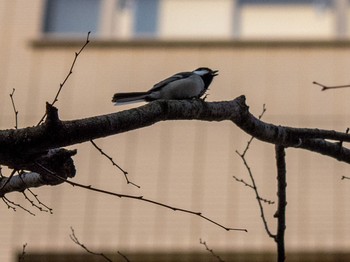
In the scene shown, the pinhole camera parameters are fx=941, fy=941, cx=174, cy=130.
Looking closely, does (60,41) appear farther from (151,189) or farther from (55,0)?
(151,189)

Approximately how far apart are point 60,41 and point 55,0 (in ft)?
2.20

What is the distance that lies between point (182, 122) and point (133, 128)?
4619 mm

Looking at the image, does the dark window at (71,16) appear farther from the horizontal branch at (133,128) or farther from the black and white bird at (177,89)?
the horizontal branch at (133,128)

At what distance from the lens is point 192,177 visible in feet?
26.3

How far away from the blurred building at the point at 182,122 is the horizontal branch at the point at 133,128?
3.52 m

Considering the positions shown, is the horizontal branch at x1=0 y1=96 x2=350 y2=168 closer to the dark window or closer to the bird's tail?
the bird's tail

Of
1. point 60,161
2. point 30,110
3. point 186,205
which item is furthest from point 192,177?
point 60,161

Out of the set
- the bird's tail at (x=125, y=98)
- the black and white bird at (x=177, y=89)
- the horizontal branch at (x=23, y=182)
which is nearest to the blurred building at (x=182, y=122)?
the black and white bird at (x=177, y=89)

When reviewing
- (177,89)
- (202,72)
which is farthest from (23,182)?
(202,72)

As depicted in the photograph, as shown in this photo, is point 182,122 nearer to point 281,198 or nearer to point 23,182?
point 281,198

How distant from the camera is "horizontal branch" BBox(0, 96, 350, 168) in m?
3.38

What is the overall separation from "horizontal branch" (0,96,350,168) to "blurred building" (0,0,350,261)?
3515 mm

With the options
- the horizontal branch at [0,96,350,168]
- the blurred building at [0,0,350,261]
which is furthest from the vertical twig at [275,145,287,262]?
the blurred building at [0,0,350,261]

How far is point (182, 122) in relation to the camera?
8.19m
